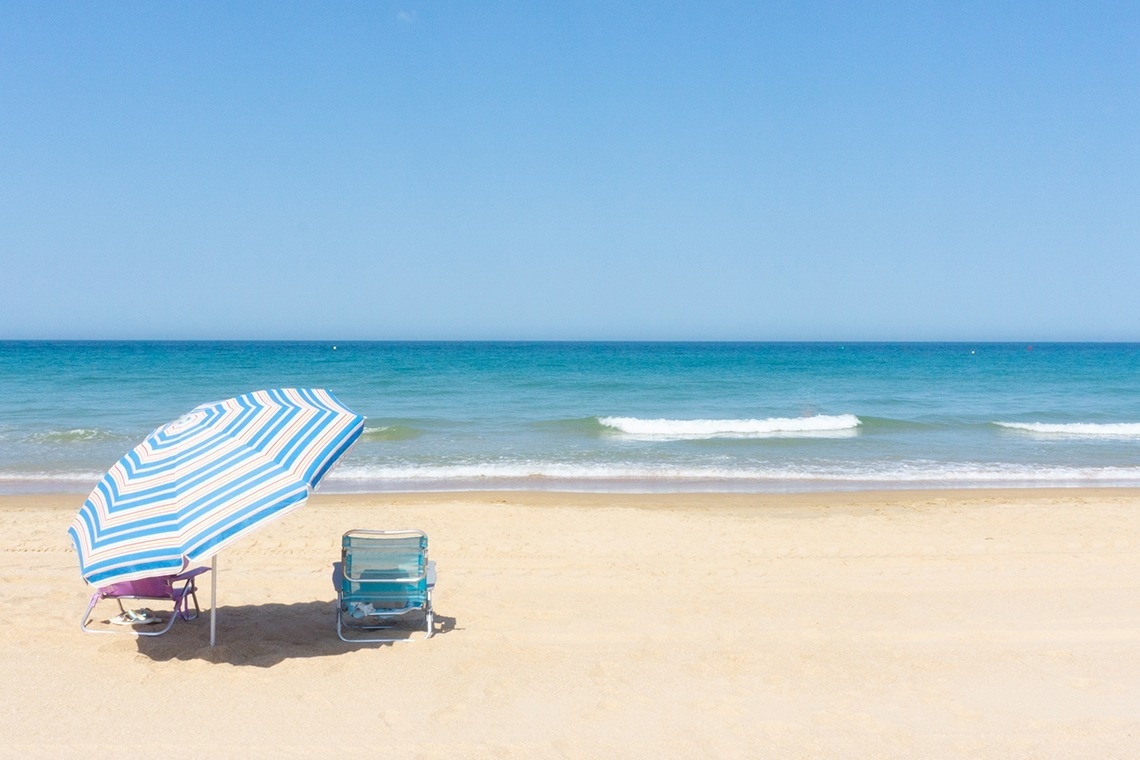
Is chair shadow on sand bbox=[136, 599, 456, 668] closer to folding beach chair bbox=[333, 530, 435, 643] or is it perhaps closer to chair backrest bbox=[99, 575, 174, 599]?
folding beach chair bbox=[333, 530, 435, 643]

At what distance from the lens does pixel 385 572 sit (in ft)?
20.4

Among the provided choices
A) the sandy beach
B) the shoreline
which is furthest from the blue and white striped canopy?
the shoreline

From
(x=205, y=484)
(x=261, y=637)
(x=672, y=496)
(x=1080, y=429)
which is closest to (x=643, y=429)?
(x=672, y=496)

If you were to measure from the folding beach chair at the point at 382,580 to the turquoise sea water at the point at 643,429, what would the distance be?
7280mm

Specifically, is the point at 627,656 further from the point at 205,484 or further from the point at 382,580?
the point at 205,484

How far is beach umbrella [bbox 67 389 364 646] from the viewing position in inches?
193

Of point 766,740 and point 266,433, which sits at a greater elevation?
point 266,433

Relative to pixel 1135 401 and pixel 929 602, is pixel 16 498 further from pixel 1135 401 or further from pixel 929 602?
pixel 1135 401

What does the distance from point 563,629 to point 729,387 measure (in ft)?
97.0

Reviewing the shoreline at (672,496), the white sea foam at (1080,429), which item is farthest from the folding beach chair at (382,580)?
the white sea foam at (1080,429)

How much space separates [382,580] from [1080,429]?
2180cm

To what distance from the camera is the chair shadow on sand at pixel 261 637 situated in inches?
228

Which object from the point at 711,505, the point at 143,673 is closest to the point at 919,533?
the point at 711,505

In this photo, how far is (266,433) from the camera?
5355 millimetres
